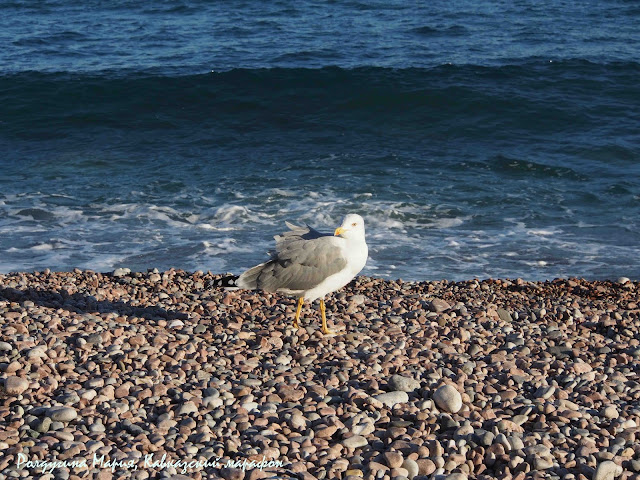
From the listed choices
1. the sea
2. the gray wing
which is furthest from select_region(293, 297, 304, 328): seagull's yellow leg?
the sea

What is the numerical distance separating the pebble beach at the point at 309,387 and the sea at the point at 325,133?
2988 mm

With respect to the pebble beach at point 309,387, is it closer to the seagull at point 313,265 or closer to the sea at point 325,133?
the seagull at point 313,265

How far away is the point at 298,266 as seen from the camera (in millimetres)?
7180

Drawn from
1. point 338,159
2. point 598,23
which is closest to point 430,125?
point 338,159

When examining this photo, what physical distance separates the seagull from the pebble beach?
367mm

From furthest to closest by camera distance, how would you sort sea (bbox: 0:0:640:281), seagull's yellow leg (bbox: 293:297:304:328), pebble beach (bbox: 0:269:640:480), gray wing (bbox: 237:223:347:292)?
sea (bbox: 0:0:640:281), seagull's yellow leg (bbox: 293:297:304:328), gray wing (bbox: 237:223:347:292), pebble beach (bbox: 0:269:640:480)

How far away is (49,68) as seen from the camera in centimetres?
2208

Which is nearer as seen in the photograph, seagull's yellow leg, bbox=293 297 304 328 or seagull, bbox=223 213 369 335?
seagull, bbox=223 213 369 335

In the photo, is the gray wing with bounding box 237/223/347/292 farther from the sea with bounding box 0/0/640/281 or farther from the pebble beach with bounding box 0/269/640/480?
the sea with bounding box 0/0/640/281

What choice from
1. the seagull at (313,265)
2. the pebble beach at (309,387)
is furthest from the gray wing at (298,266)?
the pebble beach at (309,387)

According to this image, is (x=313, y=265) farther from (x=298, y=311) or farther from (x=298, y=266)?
(x=298, y=311)

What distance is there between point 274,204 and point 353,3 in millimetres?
16168

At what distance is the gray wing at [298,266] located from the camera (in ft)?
23.3

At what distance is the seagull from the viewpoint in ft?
23.4
